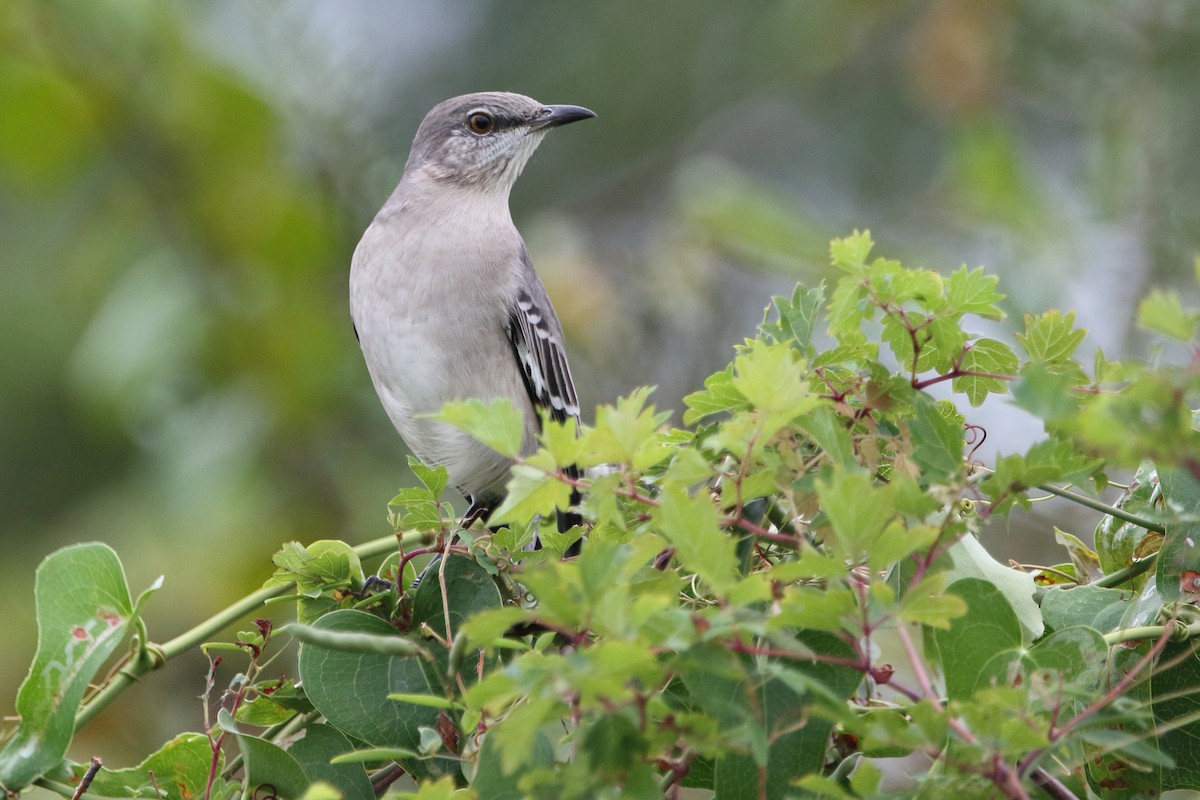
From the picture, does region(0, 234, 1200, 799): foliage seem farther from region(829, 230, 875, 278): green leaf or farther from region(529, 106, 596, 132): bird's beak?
region(529, 106, 596, 132): bird's beak

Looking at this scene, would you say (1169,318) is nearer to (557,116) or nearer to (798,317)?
(798,317)

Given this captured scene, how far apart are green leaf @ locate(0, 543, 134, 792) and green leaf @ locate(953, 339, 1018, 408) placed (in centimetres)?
166

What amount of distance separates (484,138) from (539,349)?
3.81 feet

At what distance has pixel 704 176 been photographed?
23.2 feet

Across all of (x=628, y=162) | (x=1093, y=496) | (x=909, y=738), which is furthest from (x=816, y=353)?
(x=628, y=162)

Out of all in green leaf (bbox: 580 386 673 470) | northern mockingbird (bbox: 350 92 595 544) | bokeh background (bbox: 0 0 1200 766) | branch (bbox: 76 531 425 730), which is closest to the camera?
green leaf (bbox: 580 386 673 470)

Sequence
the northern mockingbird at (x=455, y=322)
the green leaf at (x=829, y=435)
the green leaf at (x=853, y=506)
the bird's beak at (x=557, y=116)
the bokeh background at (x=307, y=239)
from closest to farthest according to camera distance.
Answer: the green leaf at (x=853, y=506) < the green leaf at (x=829, y=435) < the northern mockingbird at (x=455, y=322) < the bird's beak at (x=557, y=116) < the bokeh background at (x=307, y=239)

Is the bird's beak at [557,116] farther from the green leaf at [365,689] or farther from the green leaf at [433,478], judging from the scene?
the green leaf at [365,689]

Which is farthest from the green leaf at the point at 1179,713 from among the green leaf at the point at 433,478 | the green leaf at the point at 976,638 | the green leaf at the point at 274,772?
the green leaf at the point at 274,772

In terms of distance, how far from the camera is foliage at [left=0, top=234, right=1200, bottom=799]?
1.49 m

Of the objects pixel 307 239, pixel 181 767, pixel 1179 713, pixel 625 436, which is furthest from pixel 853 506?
pixel 307 239

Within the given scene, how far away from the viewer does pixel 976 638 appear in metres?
1.94

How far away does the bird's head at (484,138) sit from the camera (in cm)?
559

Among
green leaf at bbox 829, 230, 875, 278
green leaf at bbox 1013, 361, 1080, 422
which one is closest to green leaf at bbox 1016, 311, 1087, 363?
green leaf at bbox 829, 230, 875, 278
